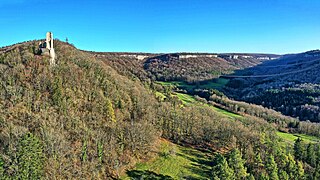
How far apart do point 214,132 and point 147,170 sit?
36680 millimetres

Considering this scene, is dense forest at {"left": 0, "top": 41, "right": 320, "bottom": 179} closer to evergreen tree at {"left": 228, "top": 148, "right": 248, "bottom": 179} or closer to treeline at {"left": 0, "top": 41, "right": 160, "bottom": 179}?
evergreen tree at {"left": 228, "top": 148, "right": 248, "bottom": 179}

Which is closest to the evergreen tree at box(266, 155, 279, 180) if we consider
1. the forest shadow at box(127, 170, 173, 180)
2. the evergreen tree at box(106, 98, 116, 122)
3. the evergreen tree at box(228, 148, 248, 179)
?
the evergreen tree at box(228, 148, 248, 179)

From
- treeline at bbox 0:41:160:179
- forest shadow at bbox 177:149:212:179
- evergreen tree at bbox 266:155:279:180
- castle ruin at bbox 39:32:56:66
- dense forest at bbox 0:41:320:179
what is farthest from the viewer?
castle ruin at bbox 39:32:56:66

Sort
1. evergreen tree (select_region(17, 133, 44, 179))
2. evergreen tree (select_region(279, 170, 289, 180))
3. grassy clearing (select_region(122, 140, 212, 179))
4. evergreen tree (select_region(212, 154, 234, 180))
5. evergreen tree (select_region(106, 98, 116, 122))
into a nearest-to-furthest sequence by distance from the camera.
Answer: evergreen tree (select_region(17, 133, 44, 179)) → evergreen tree (select_region(212, 154, 234, 180)) → evergreen tree (select_region(279, 170, 289, 180)) → grassy clearing (select_region(122, 140, 212, 179)) → evergreen tree (select_region(106, 98, 116, 122))

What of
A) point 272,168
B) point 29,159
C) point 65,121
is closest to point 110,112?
point 65,121

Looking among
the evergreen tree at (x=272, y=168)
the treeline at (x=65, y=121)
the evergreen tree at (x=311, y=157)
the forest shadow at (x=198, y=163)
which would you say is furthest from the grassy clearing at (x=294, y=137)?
the treeline at (x=65, y=121)

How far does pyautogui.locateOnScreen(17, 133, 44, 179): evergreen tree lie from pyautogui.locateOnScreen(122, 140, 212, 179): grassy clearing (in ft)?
79.4

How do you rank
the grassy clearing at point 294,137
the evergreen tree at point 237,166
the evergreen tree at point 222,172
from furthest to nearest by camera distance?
the grassy clearing at point 294,137 → the evergreen tree at point 237,166 → the evergreen tree at point 222,172

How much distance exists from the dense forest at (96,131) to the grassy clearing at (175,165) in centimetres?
360

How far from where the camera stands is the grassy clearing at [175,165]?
270 feet

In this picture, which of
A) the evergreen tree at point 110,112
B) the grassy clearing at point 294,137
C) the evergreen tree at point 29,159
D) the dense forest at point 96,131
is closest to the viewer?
the evergreen tree at point 29,159

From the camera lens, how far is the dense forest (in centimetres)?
6988

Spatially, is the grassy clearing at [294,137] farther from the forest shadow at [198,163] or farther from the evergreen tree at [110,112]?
the evergreen tree at [110,112]

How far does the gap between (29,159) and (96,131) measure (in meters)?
24.1
